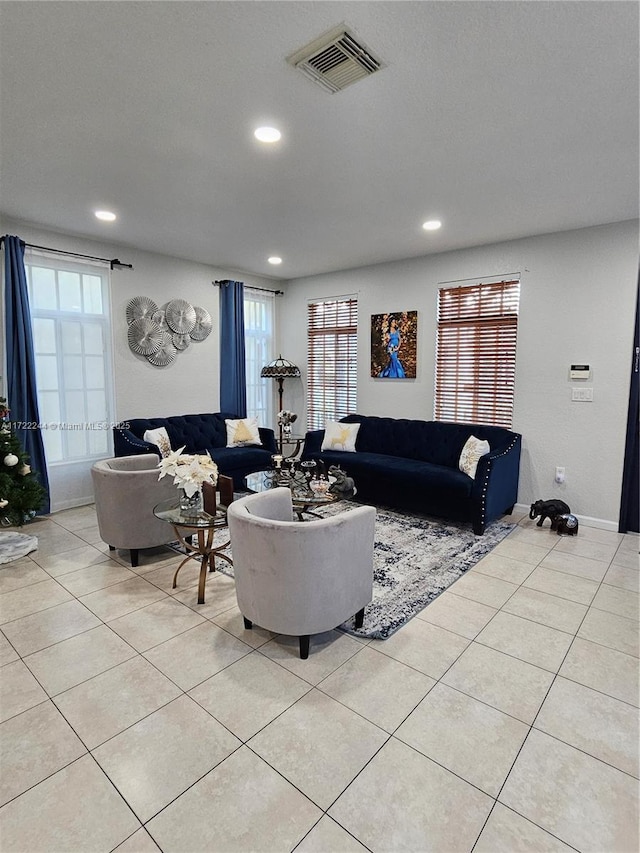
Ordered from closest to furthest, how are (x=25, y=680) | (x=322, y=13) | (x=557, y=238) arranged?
(x=322, y=13) → (x=25, y=680) → (x=557, y=238)

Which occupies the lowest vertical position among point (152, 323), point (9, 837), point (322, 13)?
point (9, 837)

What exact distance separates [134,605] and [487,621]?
217 centimetres

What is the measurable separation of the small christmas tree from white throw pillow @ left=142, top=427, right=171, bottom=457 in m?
1.19

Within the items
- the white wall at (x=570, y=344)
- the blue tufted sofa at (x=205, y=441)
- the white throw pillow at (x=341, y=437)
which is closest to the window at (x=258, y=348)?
the blue tufted sofa at (x=205, y=441)

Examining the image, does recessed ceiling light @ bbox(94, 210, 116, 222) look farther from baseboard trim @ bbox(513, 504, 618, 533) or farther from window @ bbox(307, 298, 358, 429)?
baseboard trim @ bbox(513, 504, 618, 533)

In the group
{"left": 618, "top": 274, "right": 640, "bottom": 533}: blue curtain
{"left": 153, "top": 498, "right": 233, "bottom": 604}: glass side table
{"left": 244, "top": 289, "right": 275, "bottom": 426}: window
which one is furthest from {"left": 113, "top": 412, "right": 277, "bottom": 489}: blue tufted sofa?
{"left": 618, "top": 274, "right": 640, "bottom": 533}: blue curtain

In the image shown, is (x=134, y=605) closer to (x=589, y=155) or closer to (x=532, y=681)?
(x=532, y=681)

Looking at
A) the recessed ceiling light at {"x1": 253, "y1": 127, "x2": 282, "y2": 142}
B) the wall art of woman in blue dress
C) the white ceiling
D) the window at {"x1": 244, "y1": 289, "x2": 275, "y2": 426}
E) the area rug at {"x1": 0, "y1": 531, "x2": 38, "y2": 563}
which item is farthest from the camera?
the window at {"x1": 244, "y1": 289, "x2": 275, "y2": 426}

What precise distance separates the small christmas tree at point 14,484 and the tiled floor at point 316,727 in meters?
0.84

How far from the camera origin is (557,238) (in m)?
4.33

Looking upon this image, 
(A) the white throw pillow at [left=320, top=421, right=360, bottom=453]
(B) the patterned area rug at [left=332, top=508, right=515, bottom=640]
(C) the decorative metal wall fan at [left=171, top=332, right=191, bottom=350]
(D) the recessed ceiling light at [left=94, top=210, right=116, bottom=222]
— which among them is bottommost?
(B) the patterned area rug at [left=332, top=508, right=515, bottom=640]

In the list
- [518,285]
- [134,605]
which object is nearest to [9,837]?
[134,605]

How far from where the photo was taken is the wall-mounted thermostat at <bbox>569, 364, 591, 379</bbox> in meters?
4.23

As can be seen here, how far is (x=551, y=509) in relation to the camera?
417 cm
